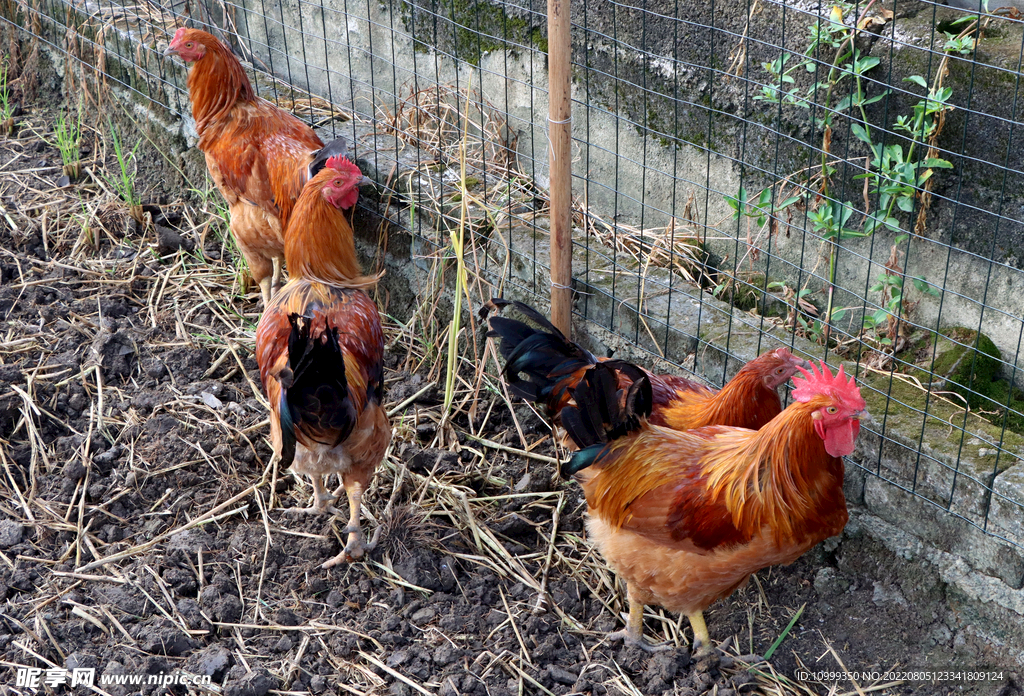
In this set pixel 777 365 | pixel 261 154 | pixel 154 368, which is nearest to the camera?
pixel 777 365

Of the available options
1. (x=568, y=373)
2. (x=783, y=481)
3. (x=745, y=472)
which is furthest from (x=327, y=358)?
(x=783, y=481)

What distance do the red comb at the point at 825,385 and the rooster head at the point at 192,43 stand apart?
145 inches

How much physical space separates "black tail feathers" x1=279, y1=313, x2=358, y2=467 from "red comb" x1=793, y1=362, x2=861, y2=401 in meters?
1.61

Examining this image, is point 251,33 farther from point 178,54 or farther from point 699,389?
point 699,389

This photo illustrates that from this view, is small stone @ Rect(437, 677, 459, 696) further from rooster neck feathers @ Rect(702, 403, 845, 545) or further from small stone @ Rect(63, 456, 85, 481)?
small stone @ Rect(63, 456, 85, 481)

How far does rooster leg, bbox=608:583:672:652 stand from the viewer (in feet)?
10.9

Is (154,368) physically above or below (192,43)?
below

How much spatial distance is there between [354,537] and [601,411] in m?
1.26

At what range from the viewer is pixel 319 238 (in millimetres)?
3830

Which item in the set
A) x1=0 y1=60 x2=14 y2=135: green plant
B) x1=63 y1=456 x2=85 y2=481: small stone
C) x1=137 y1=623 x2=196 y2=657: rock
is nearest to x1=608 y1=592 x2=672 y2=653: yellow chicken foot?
x1=137 y1=623 x2=196 y2=657: rock

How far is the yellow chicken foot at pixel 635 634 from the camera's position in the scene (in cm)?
333

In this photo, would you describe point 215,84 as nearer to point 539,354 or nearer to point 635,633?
point 539,354

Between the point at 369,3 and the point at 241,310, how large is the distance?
215 centimetres

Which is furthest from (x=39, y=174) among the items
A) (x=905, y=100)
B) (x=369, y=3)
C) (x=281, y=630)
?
(x=905, y=100)
